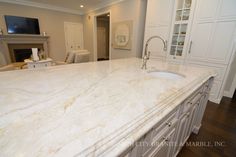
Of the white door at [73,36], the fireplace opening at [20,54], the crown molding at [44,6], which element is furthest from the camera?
the white door at [73,36]

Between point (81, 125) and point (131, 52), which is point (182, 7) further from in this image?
point (81, 125)

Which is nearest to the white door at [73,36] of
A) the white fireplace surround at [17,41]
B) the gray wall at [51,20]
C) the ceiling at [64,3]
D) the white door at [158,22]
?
the gray wall at [51,20]

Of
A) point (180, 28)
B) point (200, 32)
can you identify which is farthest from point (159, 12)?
point (200, 32)

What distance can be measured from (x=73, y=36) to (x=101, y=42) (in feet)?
6.77

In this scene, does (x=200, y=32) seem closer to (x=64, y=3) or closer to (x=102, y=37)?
(x=64, y=3)

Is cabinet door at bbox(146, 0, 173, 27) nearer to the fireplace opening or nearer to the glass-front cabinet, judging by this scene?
the glass-front cabinet

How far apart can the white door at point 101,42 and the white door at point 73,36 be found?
1452 mm

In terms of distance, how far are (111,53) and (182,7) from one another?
276 cm

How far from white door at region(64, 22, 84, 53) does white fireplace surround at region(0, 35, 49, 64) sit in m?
0.98

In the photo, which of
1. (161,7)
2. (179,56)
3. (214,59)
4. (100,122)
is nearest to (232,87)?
(214,59)

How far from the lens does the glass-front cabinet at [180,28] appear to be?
2.57m

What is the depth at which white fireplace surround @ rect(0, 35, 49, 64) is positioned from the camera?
4.21 meters

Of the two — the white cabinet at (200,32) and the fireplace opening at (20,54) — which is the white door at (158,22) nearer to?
the white cabinet at (200,32)

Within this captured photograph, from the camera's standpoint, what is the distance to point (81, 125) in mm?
493
